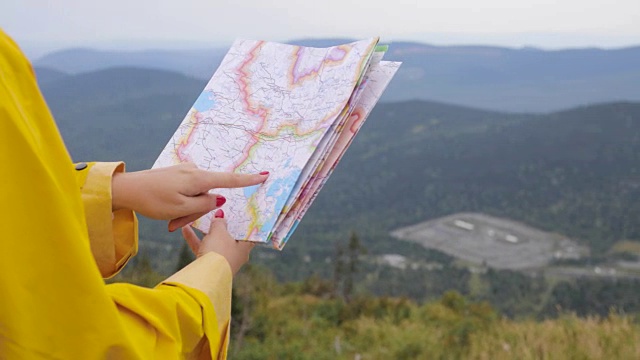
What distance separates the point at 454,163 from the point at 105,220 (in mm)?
72627

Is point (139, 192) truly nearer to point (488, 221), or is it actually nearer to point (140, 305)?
point (140, 305)

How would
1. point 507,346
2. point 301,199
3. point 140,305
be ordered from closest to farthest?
point 140,305
point 301,199
point 507,346

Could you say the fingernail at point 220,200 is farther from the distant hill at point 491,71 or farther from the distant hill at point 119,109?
the distant hill at point 491,71

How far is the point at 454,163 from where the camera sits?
72.2 meters

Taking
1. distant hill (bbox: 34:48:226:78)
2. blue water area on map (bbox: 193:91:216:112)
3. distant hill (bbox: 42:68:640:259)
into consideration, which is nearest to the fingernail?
blue water area on map (bbox: 193:91:216:112)

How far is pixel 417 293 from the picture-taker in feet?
93.5

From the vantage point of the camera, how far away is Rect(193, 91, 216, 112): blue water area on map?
1499 mm

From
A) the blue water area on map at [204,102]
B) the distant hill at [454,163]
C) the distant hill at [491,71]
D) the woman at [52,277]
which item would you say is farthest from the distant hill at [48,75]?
the woman at [52,277]

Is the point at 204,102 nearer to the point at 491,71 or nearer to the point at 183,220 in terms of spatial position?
the point at 183,220

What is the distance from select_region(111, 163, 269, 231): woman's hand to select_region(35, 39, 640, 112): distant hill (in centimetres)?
14227

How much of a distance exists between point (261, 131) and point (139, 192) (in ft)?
1.28

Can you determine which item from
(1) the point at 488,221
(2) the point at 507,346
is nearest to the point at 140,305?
(2) the point at 507,346

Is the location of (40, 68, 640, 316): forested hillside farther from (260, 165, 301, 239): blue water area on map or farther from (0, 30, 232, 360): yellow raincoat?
(0, 30, 232, 360): yellow raincoat

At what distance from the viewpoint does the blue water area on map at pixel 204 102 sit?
150cm
